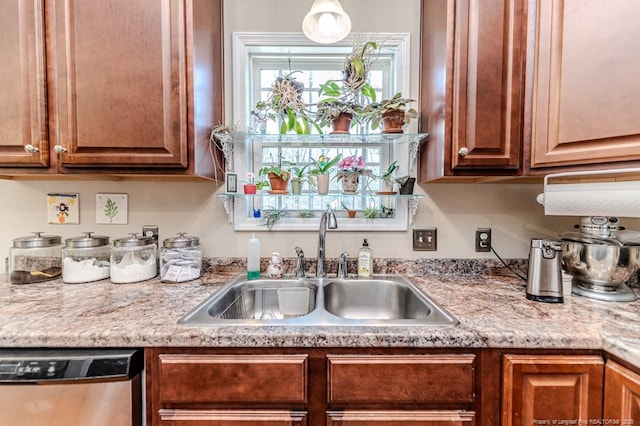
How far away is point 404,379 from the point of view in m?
0.80

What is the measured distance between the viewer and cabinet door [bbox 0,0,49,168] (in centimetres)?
110

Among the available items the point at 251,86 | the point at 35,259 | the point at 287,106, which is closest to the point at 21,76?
the point at 35,259

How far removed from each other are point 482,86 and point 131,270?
1654mm

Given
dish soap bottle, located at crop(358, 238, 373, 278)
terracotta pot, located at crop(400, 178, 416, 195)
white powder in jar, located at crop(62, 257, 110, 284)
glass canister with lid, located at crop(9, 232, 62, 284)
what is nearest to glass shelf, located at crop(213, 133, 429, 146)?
terracotta pot, located at crop(400, 178, 416, 195)

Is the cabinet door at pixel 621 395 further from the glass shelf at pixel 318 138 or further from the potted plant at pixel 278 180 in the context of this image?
the potted plant at pixel 278 180

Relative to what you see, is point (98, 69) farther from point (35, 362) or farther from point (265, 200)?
point (35, 362)

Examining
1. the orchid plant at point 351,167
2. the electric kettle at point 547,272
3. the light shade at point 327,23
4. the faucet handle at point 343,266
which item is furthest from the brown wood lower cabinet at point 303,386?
the light shade at point 327,23

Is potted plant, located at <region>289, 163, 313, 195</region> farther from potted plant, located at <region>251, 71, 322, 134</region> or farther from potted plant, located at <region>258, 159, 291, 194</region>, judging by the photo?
potted plant, located at <region>251, 71, 322, 134</region>

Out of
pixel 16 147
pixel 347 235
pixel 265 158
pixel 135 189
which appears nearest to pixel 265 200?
pixel 265 158

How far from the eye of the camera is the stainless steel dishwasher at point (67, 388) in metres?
0.76

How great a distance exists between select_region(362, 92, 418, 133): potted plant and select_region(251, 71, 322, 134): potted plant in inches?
11.2

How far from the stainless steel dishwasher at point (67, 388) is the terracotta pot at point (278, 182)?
0.81 metres

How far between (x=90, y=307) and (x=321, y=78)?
4.70ft

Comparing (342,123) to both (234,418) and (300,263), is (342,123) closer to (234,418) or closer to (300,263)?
(300,263)
